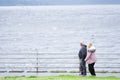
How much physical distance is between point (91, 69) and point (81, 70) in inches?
23.4

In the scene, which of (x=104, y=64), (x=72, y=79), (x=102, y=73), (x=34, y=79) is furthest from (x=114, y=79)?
(x=104, y=64)

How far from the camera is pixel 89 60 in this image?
18.3 m

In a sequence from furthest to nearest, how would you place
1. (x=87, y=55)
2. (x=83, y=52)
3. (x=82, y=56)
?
(x=82, y=56) → (x=83, y=52) → (x=87, y=55)

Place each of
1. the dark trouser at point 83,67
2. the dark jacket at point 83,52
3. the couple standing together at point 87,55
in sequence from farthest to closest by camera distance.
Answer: the dark trouser at point 83,67, the dark jacket at point 83,52, the couple standing together at point 87,55

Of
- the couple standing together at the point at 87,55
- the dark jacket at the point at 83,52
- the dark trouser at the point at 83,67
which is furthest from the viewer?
the dark trouser at the point at 83,67

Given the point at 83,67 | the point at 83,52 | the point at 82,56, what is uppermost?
the point at 83,52

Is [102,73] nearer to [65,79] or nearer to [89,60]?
[89,60]

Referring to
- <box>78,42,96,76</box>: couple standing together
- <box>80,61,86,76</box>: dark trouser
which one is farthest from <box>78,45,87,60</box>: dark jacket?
<box>80,61,86,76</box>: dark trouser

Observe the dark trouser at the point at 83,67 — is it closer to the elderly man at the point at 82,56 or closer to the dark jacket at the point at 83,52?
the elderly man at the point at 82,56

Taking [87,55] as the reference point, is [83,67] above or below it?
below

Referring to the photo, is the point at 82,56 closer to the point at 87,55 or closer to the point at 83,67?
the point at 87,55

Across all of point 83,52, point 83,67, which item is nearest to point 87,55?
point 83,52

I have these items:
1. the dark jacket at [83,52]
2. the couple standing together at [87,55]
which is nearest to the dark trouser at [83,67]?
the couple standing together at [87,55]

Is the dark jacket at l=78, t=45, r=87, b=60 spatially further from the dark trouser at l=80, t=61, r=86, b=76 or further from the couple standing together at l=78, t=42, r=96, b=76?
the dark trouser at l=80, t=61, r=86, b=76
